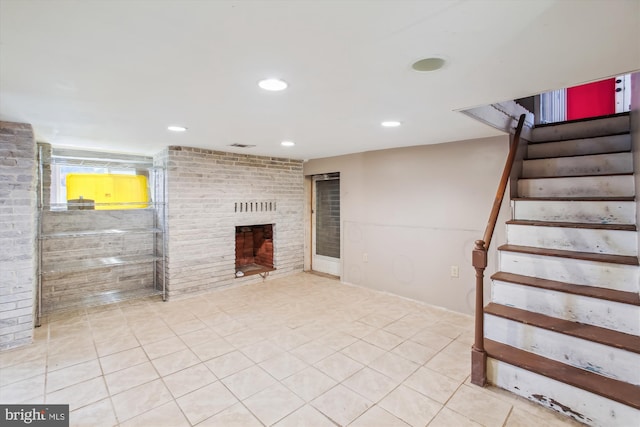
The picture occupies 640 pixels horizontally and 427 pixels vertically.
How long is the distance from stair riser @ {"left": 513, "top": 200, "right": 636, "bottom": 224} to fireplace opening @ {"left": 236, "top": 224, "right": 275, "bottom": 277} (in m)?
3.53

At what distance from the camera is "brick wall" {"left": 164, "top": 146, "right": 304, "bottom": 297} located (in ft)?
12.8

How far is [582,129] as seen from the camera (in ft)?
10.1

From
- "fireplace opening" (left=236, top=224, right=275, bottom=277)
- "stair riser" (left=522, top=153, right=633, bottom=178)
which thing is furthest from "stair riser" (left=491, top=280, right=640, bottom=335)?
"fireplace opening" (left=236, top=224, right=275, bottom=277)

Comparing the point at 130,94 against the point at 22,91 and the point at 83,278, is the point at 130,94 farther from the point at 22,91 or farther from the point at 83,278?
the point at 83,278

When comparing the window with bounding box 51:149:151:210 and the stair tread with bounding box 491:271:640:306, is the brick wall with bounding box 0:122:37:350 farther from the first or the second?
the stair tread with bounding box 491:271:640:306

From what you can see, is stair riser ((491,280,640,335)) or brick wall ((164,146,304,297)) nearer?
stair riser ((491,280,640,335))

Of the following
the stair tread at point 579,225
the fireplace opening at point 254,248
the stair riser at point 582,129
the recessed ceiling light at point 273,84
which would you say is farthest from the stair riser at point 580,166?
the fireplace opening at point 254,248

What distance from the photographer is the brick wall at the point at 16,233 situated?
2613mm

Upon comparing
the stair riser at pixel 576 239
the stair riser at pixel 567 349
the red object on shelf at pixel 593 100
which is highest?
the red object on shelf at pixel 593 100

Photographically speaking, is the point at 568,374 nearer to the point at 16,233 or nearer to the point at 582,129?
the point at 582,129

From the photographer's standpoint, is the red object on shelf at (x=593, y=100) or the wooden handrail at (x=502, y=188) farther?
the red object on shelf at (x=593, y=100)

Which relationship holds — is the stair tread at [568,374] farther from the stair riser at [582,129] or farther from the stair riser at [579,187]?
the stair riser at [582,129]

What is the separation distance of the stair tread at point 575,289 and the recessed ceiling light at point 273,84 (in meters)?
2.13

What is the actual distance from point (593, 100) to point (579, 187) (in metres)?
2.24
